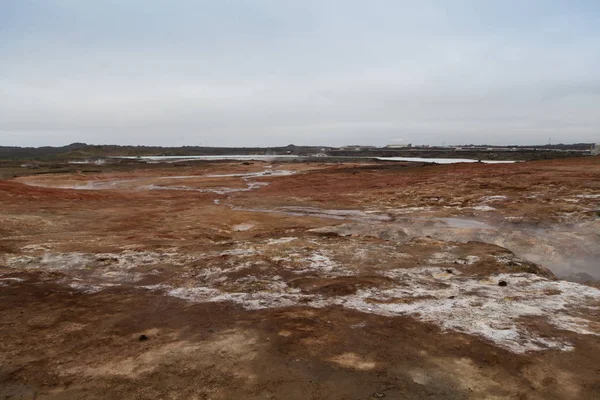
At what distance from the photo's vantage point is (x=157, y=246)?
1346 cm

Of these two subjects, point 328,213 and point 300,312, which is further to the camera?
point 328,213

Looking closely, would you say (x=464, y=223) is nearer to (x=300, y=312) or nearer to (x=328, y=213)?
(x=328, y=213)

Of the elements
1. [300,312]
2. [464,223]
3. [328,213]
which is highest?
[300,312]

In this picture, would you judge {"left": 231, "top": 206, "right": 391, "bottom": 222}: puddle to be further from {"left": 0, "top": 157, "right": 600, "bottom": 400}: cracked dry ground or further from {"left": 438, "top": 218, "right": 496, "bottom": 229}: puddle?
{"left": 0, "top": 157, "right": 600, "bottom": 400}: cracked dry ground

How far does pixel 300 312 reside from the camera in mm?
7551

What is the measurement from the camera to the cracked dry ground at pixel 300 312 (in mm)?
5094

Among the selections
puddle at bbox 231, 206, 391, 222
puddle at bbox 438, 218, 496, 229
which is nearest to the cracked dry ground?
puddle at bbox 438, 218, 496, 229

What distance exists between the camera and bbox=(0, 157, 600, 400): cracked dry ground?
5.09 meters

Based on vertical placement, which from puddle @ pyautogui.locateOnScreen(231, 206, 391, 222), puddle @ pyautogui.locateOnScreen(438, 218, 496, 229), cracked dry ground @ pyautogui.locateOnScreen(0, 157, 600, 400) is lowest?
puddle @ pyautogui.locateOnScreen(231, 206, 391, 222)

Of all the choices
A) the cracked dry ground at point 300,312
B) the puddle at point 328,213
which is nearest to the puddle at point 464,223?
the cracked dry ground at point 300,312

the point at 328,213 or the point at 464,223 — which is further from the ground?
the point at 464,223

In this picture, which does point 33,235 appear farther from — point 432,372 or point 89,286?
point 432,372

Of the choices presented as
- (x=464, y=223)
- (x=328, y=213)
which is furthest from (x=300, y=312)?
(x=328, y=213)

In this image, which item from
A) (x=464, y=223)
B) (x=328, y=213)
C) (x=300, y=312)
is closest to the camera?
(x=300, y=312)
